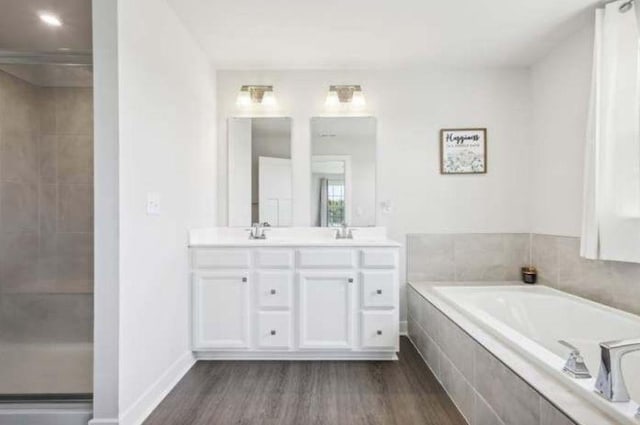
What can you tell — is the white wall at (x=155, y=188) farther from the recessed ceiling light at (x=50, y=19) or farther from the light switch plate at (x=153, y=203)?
the recessed ceiling light at (x=50, y=19)

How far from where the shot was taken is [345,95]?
3.30 metres

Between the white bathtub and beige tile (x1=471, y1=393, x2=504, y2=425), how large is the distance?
0.30 m

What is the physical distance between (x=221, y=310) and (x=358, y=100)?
2099 millimetres

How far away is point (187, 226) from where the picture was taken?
8.80 ft

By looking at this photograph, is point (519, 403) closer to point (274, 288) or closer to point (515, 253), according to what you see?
point (274, 288)

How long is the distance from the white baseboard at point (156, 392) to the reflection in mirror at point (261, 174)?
123 centimetres

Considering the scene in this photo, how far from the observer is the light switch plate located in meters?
2.06

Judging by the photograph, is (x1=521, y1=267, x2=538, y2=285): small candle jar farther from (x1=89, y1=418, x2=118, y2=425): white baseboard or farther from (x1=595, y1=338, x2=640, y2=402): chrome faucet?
(x1=89, y1=418, x2=118, y2=425): white baseboard

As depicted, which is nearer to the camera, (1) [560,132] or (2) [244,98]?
(1) [560,132]

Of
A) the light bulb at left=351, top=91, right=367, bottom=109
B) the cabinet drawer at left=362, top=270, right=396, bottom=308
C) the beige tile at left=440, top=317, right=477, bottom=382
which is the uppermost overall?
the light bulb at left=351, top=91, right=367, bottom=109

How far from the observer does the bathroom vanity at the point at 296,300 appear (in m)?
2.70

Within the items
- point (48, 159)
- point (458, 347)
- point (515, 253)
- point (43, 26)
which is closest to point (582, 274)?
point (515, 253)

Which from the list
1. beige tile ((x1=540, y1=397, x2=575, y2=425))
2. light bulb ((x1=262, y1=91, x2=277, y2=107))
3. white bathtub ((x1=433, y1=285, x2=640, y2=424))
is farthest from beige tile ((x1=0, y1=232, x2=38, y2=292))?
beige tile ((x1=540, y1=397, x2=575, y2=425))

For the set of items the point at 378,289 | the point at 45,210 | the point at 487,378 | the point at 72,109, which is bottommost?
the point at 487,378
